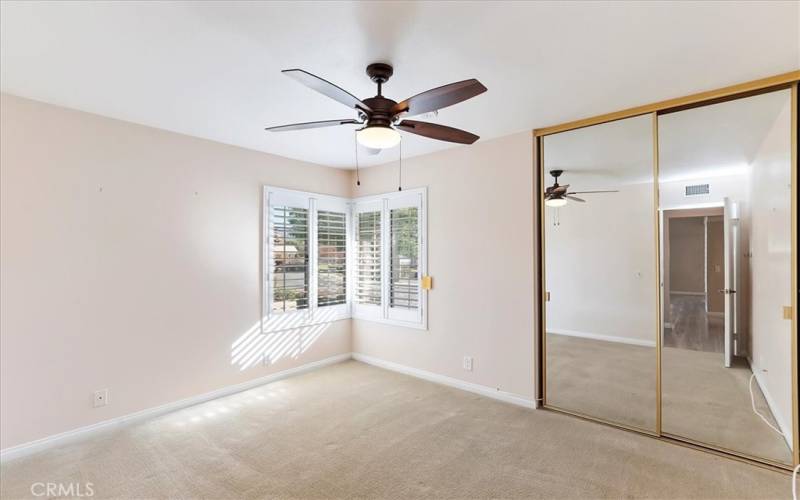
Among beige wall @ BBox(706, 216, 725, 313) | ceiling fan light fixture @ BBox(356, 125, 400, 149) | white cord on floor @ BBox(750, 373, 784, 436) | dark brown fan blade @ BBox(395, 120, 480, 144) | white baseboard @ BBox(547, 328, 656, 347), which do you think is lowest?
white cord on floor @ BBox(750, 373, 784, 436)

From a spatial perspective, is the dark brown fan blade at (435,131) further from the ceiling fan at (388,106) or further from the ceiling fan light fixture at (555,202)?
the ceiling fan light fixture at (555,202)

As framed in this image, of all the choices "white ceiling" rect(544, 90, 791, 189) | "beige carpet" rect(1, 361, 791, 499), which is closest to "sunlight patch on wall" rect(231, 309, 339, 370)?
"beige carpet" rect(1, 361, 791, 499)

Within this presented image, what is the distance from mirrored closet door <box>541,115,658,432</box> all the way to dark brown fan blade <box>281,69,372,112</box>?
224 centimetres

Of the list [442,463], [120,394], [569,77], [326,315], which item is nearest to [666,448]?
[442,463]

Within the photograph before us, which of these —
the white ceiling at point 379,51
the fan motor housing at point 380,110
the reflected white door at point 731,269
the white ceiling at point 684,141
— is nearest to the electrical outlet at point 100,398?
the white ceiling at point 379,51

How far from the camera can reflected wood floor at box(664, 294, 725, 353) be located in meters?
3.12

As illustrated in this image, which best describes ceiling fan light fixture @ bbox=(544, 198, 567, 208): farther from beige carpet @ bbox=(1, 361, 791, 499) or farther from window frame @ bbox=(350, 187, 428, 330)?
beige carpet @ bbox=(1, 361, 791, 499)

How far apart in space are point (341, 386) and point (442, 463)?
1830 millimetres

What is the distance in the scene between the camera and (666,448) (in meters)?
2.83

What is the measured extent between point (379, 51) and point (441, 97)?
1.67 feet

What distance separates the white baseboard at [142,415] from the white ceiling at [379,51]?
2626 millimetres

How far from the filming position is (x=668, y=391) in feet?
10.3

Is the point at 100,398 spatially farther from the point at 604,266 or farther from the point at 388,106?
the point at 604,266

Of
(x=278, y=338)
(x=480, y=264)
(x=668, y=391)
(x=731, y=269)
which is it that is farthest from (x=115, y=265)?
(x=731, y=269)
